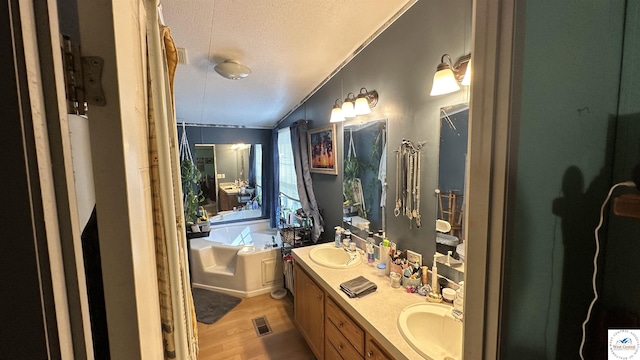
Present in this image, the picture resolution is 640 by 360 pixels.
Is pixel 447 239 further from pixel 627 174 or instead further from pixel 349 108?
pixel 349 108

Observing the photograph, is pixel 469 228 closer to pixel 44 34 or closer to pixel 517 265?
pixel 517 265

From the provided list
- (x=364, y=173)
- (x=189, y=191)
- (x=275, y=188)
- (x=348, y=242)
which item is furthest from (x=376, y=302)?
(x=275, y=188)

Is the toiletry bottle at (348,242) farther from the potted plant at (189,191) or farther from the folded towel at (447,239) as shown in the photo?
the potted plant at (189,191)

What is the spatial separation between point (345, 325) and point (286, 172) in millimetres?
2568

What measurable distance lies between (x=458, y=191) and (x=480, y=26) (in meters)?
0.99

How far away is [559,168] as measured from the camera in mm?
727

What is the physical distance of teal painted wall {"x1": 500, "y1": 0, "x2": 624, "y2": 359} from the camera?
644 mm

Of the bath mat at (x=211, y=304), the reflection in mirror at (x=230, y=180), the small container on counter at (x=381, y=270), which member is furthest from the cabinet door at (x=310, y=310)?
the reflection in mirror at (x=230, y=180)

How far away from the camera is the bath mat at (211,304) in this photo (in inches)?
104

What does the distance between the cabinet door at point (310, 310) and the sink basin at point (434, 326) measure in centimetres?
67

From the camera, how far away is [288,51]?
1986 millimetres

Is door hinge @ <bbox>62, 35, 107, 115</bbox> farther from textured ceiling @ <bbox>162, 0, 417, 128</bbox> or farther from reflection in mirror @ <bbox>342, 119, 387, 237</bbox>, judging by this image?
reflection in mirror @ <bbox>342, 119, 387, 237</bbox>

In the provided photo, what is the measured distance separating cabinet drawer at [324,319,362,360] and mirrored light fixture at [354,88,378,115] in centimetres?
156

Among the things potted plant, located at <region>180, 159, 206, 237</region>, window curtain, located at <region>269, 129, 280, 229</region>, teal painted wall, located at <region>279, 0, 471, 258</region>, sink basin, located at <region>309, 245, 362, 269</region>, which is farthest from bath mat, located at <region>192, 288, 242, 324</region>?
teal painted wall, located at <region>279, 0, 471, 258</region>
